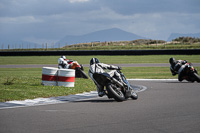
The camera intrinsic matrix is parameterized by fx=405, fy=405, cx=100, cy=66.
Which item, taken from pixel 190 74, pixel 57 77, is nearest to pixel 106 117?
pixel 57 77

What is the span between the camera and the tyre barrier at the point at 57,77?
15484mm

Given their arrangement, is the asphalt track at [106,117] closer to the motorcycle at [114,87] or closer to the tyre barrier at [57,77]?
the motorcycle at [114,87]

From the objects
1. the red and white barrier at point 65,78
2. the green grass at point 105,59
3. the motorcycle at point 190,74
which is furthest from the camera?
the green grass at point 105,59

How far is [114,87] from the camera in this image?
38.4ft

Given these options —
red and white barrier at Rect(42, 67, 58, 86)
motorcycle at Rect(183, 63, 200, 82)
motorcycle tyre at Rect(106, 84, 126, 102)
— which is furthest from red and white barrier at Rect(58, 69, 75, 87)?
motorcycle at Rect(183, 63, 200, 82)

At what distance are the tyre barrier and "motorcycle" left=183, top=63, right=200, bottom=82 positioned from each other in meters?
6.67

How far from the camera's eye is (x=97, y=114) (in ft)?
29.7

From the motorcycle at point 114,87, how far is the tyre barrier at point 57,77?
3.67 m

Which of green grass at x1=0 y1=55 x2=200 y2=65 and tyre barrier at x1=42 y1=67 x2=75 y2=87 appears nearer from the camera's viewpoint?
tyre barrier at x1=42 y1=67 x2=75 y2=87

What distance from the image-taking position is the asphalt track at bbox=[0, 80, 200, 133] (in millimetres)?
7113

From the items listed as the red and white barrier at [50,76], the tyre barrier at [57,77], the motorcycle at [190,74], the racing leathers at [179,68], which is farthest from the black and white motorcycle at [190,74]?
the red and white barrier at [50,76]

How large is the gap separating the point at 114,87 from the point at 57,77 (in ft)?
14.7

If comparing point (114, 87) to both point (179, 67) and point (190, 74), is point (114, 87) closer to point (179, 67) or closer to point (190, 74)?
point (190, 74)

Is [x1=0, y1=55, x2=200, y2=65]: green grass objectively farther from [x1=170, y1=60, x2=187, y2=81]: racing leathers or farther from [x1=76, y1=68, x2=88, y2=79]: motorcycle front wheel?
[x1=170, y1=60, x2=187, y2=81]: racing leathers
